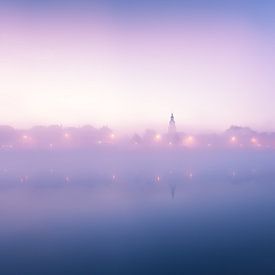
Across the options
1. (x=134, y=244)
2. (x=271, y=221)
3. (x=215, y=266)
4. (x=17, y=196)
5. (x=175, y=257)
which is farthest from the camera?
(x=17, y=196)

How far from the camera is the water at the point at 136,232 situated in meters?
31.7

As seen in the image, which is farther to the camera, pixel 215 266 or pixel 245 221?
pixel 245 221

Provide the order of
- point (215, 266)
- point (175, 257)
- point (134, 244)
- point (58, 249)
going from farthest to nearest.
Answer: point (134, 244)
point (58, 249)
point (175, 257)
point (215, 266)

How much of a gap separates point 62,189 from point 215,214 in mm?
51670

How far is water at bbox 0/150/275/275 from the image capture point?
31656 mm

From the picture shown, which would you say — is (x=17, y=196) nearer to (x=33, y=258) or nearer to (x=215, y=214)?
(x=33, y=258)

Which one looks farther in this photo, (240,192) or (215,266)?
(240,192)

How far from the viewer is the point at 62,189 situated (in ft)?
281

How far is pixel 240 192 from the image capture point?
3228 inches

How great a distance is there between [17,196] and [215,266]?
205 ft

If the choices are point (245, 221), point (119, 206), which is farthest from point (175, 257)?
point (119, 206)

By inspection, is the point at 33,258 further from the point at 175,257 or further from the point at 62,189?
the point at 62,189

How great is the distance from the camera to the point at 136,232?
45.0m

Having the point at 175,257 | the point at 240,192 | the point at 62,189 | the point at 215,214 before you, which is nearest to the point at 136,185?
the point at 62,189
